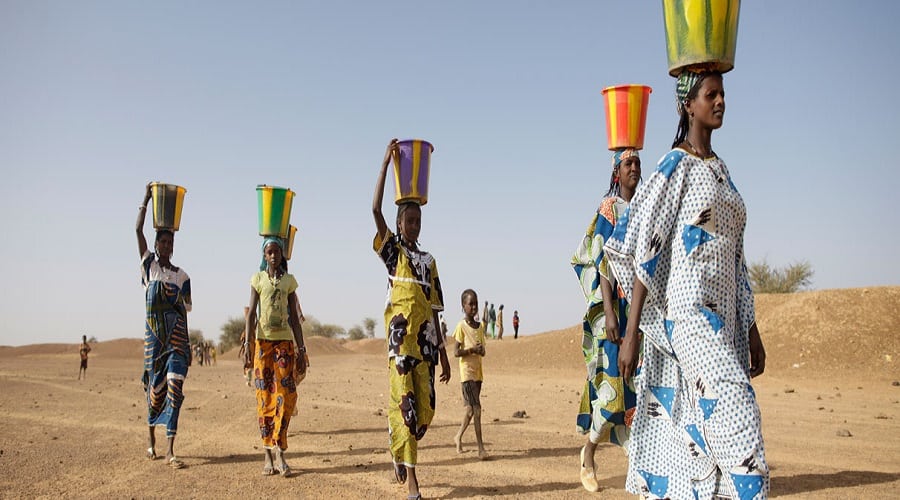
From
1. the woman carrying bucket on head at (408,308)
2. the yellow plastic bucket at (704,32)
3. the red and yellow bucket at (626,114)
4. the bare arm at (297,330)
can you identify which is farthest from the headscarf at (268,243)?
the yellow plastic bucket at (704,32)

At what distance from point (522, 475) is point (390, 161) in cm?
333

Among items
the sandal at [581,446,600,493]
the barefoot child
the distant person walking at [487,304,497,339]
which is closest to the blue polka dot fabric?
the sandal at [581,446,600,493]

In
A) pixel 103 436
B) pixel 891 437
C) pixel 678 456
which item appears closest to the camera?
pixel 678 456

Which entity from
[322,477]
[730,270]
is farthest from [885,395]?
[730,270]

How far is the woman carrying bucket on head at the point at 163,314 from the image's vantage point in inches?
321

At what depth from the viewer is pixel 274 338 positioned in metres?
7.70

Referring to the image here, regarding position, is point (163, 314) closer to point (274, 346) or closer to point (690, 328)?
point (274, 346)

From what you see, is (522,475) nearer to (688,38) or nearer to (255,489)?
(255,489)

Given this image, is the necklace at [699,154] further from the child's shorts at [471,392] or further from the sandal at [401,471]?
the child's shorts at [471,392]

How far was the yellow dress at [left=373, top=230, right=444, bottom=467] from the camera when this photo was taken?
5.96 meters

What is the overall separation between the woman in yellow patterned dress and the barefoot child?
1.89m

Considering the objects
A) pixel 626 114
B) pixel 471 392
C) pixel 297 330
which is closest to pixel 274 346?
pixel 297 330

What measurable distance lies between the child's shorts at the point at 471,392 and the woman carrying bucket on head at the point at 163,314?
325cm

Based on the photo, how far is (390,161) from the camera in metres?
6.02
